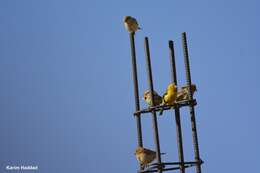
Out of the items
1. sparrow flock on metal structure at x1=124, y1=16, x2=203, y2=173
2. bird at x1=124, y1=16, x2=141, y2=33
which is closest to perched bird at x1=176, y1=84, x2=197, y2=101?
sparrow flock on metal structure at x1=124, y1=16, x2=203, y2=173

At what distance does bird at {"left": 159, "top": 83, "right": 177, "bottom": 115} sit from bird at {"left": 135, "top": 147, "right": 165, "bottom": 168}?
743mm

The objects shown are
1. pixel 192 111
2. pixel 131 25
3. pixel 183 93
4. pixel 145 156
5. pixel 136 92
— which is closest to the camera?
pixel 192 111

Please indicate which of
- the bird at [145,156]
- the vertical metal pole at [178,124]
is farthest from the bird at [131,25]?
the bird at [145,156]

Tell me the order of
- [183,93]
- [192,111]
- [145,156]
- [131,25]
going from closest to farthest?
[192,111] < [145,156] < [183,93] < [131,25]

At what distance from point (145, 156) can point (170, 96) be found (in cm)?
120

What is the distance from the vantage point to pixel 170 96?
12523mm

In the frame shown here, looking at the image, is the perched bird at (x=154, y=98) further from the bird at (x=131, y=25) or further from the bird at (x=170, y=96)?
the bird at (x=131, y=25)

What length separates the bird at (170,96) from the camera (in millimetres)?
12469

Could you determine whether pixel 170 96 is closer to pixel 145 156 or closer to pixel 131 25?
pixel 145 156

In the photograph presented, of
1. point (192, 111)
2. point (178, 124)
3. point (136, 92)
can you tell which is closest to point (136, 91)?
point (136, 92)

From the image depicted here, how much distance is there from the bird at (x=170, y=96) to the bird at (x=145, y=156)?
743 mm

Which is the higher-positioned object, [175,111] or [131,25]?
[131,25]

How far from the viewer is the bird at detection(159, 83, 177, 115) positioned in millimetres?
12469

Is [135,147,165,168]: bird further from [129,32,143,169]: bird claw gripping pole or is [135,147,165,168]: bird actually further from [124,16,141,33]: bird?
[124,16,141,33]: bird
